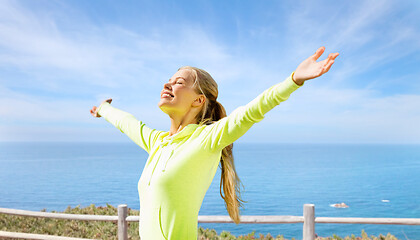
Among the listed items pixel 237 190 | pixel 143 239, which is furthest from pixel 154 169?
pixel 237 190

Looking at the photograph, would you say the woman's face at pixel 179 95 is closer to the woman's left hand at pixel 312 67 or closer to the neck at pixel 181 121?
the neck at pixel 181 121

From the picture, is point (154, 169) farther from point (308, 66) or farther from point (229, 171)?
point (308, 66)

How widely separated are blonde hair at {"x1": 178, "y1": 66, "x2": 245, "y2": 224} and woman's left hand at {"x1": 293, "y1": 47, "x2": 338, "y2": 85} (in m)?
0.58

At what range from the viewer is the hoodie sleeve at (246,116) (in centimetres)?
131

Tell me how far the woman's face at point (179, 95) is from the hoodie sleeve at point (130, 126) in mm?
308

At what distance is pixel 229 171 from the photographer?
1791 mm

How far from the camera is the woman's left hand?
1.24 m

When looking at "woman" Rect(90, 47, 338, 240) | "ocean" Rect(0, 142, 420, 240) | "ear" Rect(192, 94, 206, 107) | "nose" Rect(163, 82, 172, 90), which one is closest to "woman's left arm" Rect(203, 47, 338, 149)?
"woman" Rect(90, 47, 338, 240)

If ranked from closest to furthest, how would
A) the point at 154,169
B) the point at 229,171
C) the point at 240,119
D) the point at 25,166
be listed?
the point at 240,119 → the point at 154,169 → the point at 229,171 → the point at 25,166

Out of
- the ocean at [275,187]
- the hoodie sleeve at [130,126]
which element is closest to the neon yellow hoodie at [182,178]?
the hoodie sleeve at [130,126]

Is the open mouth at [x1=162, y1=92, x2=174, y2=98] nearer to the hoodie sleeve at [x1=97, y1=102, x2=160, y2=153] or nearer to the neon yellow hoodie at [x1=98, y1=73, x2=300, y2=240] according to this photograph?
the neon yellow hoodie at [x1=98, y1=73, x2=300, y2=240]

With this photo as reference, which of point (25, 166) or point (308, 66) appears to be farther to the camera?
point (25, 166)

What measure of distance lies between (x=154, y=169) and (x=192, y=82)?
438 mm

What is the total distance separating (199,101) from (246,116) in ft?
1.39
